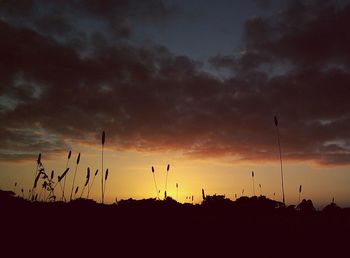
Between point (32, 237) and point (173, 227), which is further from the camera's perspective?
point (173, 227)

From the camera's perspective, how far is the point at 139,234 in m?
6.39

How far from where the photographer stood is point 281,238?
6523mm

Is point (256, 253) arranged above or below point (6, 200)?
below

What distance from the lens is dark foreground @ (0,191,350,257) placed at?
5707 mm

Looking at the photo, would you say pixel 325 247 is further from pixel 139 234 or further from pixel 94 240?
pixel 94 240

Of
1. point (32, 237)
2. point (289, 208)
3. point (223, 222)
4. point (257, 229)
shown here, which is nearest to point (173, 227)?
point (223, 222)

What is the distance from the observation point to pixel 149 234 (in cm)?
644

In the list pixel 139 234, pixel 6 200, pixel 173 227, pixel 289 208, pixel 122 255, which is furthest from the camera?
pixel 289 208

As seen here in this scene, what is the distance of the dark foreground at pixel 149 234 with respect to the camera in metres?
5.71

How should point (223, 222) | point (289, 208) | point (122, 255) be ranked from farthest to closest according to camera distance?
point (289, 208) < point (223, 222) < point (122, 255)

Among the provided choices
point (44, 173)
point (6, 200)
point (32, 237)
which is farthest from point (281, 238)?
point (44, 173)

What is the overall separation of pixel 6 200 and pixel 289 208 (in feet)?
28.1

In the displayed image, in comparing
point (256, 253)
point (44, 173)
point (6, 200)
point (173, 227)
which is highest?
point (44, 173)

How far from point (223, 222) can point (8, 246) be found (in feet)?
13.9
